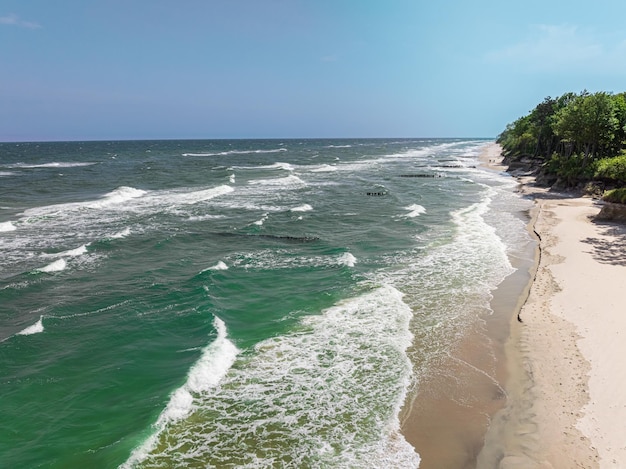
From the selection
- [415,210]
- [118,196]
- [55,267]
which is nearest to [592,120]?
[415,210]

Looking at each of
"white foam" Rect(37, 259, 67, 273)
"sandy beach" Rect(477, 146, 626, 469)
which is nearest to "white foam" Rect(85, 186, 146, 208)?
"white foam" Rect(37, 259, 67, 273)

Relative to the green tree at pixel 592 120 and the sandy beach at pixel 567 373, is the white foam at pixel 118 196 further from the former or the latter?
the green tree at pixel 592 120

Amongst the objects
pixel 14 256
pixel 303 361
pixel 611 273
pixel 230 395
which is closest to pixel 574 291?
pixel 611 273

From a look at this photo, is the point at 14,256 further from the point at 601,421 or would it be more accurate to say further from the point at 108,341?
the point at 601,421

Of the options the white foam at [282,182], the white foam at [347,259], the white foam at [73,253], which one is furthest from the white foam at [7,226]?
the white foam at [282,182]

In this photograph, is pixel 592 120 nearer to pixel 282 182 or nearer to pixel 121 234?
pixel 282 182

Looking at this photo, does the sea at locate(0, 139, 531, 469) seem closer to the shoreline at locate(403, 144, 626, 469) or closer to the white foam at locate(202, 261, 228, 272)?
the white foam at locate(202, 261, 228, 272)

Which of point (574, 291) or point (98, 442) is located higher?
point (574, 291)
